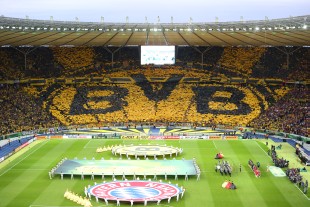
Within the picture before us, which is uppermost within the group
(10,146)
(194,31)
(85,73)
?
(194,31)

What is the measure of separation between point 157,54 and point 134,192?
50.4m

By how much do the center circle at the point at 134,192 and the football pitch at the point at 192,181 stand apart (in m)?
1.26

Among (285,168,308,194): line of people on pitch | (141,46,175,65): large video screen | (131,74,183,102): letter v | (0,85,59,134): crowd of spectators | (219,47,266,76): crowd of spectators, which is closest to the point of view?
(285,168,308,194): line of people on pitch

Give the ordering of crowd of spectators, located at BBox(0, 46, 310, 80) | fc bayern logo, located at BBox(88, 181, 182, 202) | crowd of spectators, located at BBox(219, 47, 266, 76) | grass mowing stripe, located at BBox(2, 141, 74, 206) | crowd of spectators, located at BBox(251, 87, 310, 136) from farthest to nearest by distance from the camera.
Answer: crowd of spectators, located at BBox(219, 47, 266, 76)
crowd of spectators, located at BBox(0, 46, 310, 80)
crowd of spectators, located at BBox(251, 87, 310, 136)
grass mowing stripe, located at BBox(2, 141, 74, 206)
fc bayern logo, located at BBox(88, 181, 182, 202)

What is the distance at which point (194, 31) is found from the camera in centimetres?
7075

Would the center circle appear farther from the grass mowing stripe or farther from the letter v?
the letter v

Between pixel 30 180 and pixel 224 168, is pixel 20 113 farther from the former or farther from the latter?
pixel 224 168

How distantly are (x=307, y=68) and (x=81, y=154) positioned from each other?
1769 inches

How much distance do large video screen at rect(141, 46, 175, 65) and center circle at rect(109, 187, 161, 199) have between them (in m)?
48.6

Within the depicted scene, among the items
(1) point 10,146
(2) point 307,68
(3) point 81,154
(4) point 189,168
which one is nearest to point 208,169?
(4) point 189,168

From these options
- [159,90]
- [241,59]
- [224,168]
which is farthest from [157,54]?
[224,168]

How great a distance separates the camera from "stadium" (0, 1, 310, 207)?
138 feet

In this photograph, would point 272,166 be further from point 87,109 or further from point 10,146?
point 87,109

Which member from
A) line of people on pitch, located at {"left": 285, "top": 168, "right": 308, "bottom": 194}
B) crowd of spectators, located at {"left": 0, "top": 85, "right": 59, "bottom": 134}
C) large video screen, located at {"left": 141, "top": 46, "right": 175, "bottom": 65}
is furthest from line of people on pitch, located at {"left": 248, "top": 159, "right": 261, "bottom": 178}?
large video screen, located at {"left": 141, "top": 46, "right": 175, "bottom": 65}
